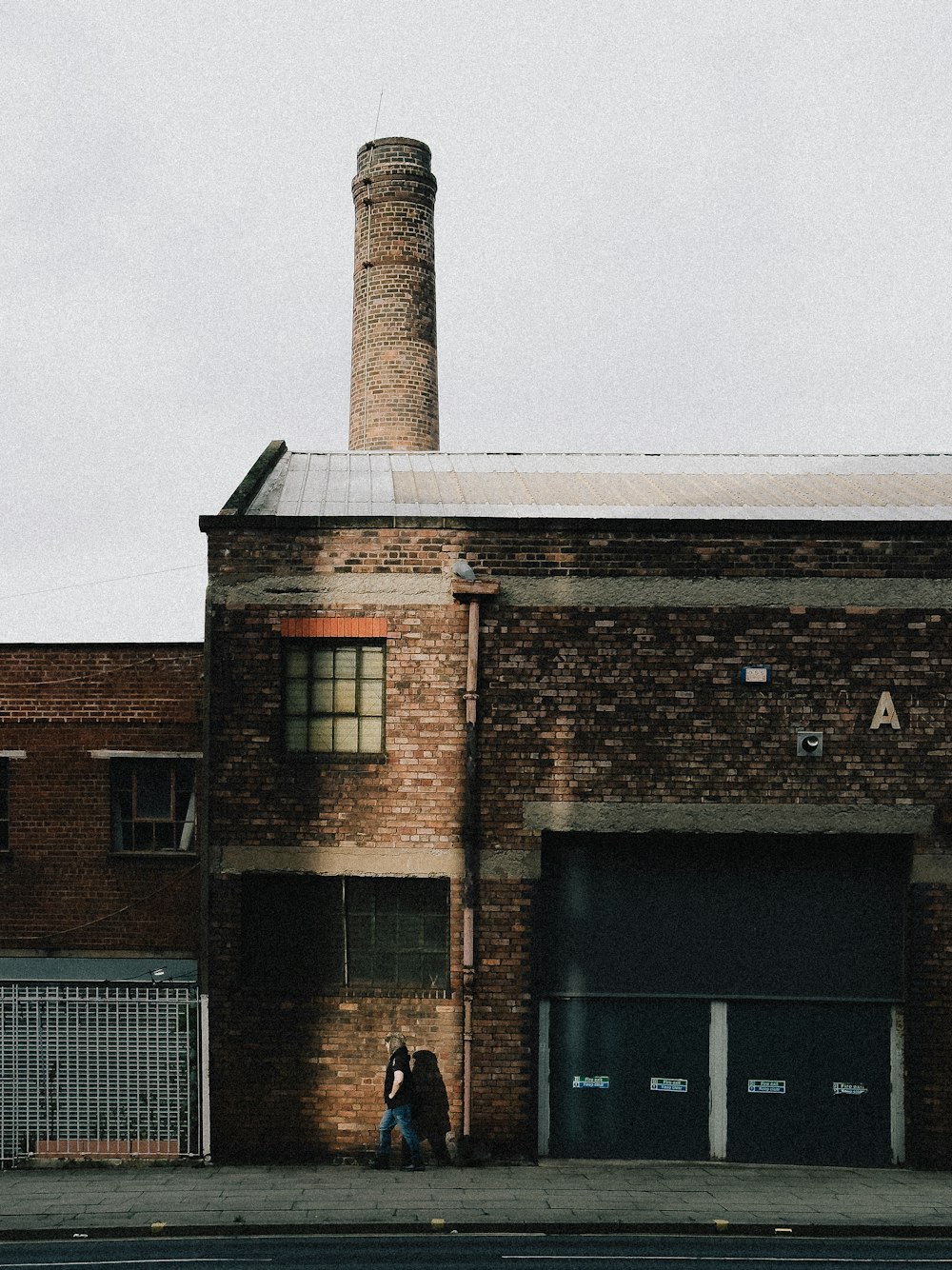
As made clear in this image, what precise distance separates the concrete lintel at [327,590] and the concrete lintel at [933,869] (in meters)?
6.29

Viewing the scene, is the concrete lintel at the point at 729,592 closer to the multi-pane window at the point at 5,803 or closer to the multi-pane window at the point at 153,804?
the multi-pane window at the point at 153,804

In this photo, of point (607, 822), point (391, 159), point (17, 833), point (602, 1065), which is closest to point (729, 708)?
point (607, 822)

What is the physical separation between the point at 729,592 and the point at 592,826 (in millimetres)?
3174

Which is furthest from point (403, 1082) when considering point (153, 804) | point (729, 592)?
point (729, 592)

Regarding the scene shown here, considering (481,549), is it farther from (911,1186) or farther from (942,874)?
(911,1186)

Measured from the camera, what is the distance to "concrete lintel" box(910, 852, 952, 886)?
478 inches

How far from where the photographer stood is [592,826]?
12.1 metres

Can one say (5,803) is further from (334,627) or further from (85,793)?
(334,627)

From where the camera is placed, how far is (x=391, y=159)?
82.6 ft

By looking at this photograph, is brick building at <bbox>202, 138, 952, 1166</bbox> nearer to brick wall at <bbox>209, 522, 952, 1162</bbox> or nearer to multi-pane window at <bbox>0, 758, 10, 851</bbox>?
brick wall at <bbox>209, 522, 952, 1162</bbox>

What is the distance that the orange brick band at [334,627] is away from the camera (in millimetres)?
12320

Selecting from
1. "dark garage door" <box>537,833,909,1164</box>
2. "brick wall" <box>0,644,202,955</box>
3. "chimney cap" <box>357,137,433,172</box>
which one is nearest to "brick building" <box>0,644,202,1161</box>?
"brick wall" <box>0,644,202,955</box>

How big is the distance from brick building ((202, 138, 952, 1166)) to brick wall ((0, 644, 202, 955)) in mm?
3280

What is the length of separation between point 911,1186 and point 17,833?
12.3 metres
